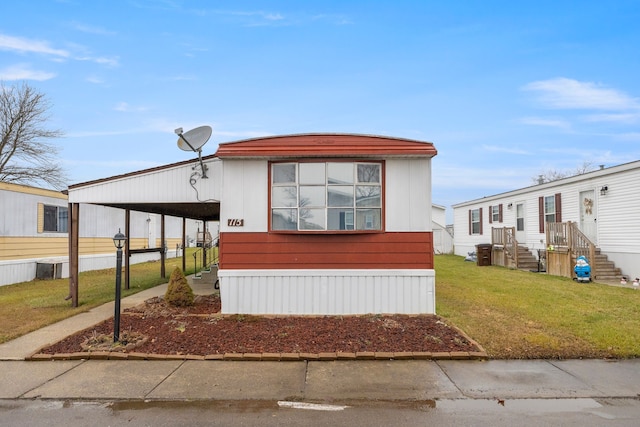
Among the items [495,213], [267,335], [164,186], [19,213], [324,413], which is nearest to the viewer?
[324,413]

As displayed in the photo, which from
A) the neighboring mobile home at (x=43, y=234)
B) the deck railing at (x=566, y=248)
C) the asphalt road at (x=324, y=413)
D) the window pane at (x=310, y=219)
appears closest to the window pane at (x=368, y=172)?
the window pane at (x=310, y=219)

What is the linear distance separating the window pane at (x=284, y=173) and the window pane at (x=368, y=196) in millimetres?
1250

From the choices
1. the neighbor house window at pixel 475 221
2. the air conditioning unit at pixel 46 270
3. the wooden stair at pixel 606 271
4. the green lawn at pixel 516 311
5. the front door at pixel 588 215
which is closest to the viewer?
the green lawn at pixel 516 311

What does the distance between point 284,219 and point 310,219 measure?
19.5 inches

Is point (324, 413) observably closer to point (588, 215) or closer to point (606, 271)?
point (606, 271)

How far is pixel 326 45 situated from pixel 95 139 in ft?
49.3

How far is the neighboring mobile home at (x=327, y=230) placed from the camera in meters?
7.54

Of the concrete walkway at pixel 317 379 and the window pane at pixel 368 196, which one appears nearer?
the concrete walkway at pixel 317 379

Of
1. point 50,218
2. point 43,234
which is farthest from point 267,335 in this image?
point 50,218

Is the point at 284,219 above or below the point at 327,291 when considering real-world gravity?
above

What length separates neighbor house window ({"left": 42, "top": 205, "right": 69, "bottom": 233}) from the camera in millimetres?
13711

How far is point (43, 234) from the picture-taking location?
13.6 m

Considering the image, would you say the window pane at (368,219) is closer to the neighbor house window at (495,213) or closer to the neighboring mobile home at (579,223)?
the neighboring mobile home at (579,223)

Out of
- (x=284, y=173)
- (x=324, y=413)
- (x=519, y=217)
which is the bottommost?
(x=324, y=413)
